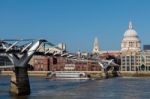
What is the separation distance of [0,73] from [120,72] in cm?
4287

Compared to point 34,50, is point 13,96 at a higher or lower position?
lower

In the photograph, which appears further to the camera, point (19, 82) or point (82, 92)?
point (82, 92)

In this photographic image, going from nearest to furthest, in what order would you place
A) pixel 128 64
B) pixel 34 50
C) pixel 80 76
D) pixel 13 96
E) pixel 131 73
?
pixel 13 96 → pixel 34 50 → pixel 80 76 → pixel 131 73 → pixel 128 64

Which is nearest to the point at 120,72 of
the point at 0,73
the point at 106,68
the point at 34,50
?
the point at 106,68

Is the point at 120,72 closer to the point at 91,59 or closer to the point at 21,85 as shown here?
the point at 91,59

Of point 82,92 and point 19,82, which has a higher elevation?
point 19,82

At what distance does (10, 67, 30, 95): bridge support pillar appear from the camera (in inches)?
2343

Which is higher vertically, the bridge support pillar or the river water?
the bridge support pillar

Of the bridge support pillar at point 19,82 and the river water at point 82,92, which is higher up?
the bridge support pillar at point 19,82

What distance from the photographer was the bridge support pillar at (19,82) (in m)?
59.5

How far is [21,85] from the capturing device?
197 feet

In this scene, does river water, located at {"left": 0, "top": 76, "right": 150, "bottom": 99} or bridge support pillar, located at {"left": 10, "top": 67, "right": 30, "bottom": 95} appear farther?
bridge support pillar, located at {"left": 10, "top": 67, "right": 30, "bottom": 95}

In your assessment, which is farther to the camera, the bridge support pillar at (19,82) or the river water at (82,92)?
the bridge support pillar at (19,82)

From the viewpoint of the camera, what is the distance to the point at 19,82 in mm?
59812
